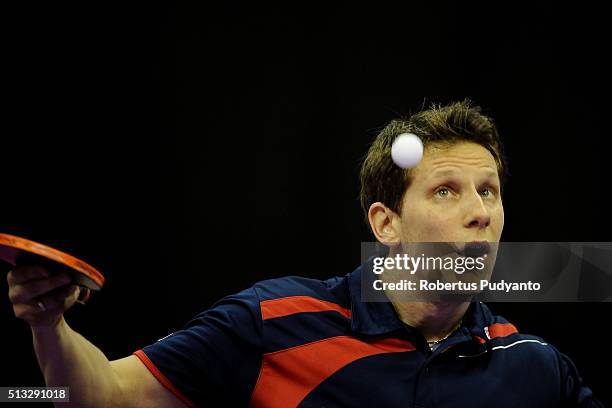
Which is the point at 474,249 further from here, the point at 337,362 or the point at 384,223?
the point at 337,362

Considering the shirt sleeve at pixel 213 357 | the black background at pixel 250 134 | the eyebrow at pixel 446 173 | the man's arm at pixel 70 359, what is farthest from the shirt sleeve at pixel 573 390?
the man's arm at pixel 70 359

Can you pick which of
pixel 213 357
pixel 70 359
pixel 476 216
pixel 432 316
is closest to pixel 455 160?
pixel 476 216

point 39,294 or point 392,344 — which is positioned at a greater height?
point 39,294

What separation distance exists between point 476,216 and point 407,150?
26cm

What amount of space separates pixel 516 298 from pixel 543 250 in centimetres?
17

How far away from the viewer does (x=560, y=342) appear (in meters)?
2.30

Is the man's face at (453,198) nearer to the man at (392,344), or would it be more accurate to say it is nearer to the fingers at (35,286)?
the man at (392,344)

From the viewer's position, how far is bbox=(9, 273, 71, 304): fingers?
1.25 metres

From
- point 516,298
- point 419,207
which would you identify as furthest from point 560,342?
point 419,207

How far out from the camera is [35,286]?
4.09 feet

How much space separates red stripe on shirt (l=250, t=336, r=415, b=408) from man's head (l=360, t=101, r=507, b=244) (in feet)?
0.94

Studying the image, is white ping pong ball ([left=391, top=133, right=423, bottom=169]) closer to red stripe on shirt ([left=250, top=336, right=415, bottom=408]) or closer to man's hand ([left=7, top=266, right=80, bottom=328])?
red stripe on shirt ([left=250, top=336, right=415, bottom=408])

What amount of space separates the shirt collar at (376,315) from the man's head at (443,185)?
0.13m

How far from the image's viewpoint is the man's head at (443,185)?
5.50 feet
